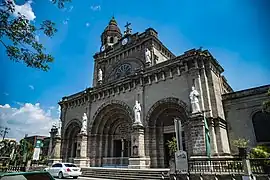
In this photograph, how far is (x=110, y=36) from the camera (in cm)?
3111

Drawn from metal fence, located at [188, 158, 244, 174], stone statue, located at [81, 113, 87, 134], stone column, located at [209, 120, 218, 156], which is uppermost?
stone statue, located at [81, 113, 87, 134]

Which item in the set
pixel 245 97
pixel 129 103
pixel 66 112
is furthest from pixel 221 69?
pixel 66 112

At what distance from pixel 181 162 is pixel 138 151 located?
243 inches

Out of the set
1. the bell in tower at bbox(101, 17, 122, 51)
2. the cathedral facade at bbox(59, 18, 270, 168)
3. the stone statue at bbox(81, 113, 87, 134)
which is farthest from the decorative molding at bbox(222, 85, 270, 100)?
the bell in tower at bbox(101, 17, 122, 51)

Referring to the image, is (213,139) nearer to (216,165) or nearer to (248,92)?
(216,165)

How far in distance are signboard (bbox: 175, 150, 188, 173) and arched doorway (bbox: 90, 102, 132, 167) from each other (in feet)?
30.9

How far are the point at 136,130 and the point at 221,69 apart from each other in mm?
10435

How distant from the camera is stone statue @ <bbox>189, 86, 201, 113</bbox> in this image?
13.9 meters

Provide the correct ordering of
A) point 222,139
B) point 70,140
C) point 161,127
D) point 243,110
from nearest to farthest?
1. point 222,139
2. point 243,110
3. point 161,127
4. point 70,140

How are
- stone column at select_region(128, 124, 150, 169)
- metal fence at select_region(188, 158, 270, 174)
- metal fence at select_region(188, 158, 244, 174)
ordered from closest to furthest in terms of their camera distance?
1. metal fence at select_region(188, 158, 270, 174)
2. metal fence at select_region(188, 158, 244, 174)
3. stone column at select_region(128, 124, 150, 169)

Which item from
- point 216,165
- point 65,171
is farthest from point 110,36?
point 216,165

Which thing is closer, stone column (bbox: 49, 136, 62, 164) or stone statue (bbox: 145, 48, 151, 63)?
stone statue (bbox: 145, 48, 151, 63)

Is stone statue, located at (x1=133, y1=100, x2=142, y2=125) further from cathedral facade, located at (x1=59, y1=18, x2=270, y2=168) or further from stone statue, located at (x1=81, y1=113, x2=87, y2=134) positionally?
stone statue, located at (x1=81, y1=113, x2=87, y2=134)

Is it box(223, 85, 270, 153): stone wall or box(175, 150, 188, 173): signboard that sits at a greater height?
box(223, 85, 270, 153): stone wall
